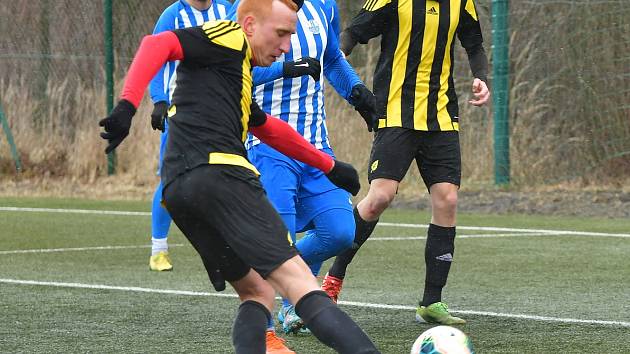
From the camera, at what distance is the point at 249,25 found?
4.78 meters

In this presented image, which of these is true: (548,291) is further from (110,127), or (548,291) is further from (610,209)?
(610,209)

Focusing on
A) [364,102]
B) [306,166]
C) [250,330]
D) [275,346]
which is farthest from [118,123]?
[306,166]

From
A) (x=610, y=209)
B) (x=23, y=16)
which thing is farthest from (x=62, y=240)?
(x=23, y=16)

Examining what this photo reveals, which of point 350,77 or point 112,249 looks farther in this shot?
point 112,249

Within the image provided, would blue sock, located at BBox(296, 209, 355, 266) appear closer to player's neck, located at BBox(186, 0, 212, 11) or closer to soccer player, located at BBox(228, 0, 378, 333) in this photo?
soccer player, located at BBox(228, 0, 378, 333)

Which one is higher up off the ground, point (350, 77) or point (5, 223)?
point (350, 77)

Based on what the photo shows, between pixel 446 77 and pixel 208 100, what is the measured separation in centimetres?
293

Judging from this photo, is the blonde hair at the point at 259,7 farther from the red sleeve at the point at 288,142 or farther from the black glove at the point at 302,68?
the black glove at the point at 302,68

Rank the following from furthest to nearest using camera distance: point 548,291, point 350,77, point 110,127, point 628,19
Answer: point 628,19 < point 548,291 < point 350,77 < point 110,127

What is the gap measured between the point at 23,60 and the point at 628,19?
838 cm

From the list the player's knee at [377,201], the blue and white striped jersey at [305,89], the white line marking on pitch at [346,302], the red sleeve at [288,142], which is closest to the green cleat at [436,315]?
the white line marking on pitch at [346,302]

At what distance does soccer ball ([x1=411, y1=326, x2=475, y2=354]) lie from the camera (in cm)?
487

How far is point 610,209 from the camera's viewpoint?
43.4ft

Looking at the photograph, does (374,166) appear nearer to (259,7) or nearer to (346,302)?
(346,302)
